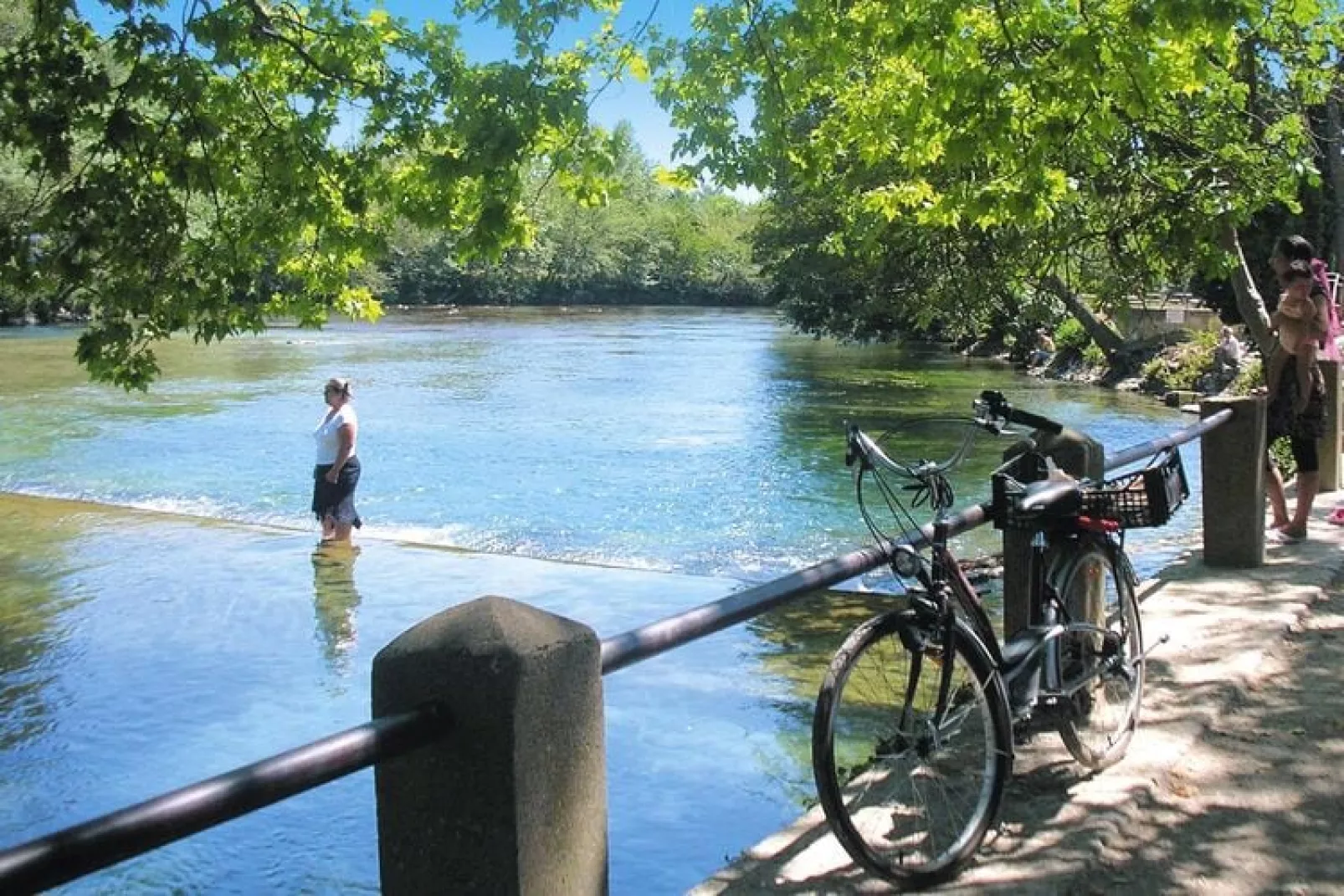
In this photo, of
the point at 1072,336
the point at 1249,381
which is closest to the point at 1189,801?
the point at 1249,381

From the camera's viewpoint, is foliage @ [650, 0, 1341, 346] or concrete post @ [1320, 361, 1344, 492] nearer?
foliage @ [650, 0, 1341, 346]

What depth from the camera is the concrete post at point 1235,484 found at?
744 cm

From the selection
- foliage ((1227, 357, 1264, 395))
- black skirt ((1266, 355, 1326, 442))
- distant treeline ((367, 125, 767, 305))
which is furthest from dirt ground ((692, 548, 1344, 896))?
distant treeline ((367, 125, 767, 305))

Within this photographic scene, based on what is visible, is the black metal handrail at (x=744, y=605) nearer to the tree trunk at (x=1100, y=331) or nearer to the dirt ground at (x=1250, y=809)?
the dirt ground at (x=1250, y=809)

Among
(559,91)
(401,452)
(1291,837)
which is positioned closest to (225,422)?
(401,452)

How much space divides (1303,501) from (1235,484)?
129cm

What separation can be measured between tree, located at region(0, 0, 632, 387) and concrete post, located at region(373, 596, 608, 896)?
6.71m

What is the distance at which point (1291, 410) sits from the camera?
8.55 metres

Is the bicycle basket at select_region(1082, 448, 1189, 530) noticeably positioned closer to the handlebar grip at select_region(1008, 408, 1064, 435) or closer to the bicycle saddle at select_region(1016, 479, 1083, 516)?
the bicycle saddle at select_region(1016, 479, 1083, 516)

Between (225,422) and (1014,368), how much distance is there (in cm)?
2672

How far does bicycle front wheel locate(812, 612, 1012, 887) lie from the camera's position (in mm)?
3434

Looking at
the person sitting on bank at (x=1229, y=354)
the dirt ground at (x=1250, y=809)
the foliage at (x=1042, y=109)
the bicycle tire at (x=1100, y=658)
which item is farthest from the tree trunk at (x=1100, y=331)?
the bicycle tire at (x=1100, y=658)

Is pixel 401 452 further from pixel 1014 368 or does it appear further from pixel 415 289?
pixel 415 289

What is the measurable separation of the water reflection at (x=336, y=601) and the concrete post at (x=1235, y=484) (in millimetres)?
6199
